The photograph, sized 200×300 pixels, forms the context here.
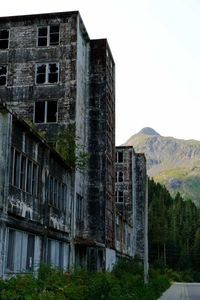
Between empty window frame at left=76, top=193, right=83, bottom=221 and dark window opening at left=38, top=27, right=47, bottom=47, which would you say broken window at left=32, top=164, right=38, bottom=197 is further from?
dark window opening at left=38, top=27, right=47, bottom=47

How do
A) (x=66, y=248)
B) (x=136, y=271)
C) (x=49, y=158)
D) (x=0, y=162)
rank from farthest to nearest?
(x=136, y=271) → (x=66, y=248) → (x=49, y=158) → (x=0, y=162)

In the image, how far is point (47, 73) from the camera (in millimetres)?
35094

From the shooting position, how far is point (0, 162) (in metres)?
18.6

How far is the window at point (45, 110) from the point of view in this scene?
3428 centimetres

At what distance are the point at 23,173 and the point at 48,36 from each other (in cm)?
1721

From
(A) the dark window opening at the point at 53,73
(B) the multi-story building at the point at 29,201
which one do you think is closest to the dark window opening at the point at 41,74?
(A) the dark window opening at the point at 53,73

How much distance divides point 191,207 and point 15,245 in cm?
11482

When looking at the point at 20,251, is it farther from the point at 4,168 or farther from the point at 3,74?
the point at 3,74

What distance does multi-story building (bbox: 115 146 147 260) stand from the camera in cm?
6675

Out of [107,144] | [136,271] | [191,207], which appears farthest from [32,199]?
[191,207]

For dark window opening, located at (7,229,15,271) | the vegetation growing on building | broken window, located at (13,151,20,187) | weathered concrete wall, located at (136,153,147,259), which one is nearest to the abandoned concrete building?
broken window, located at (13,151,20,187)

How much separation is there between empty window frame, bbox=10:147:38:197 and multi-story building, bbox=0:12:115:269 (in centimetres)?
862

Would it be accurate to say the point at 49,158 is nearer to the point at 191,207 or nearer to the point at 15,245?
the point at 15,245

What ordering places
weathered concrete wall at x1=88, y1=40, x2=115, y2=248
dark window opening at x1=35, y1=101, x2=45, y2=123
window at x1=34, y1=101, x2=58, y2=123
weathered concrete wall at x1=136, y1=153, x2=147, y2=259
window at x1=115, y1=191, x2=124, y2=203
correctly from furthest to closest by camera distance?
1. weathered concrete wall at x1=136, y1=153, x2=147, y2=259
2. window at x1=115, y1=191, x2=124, y2=203
3. weathered concrete wall at x1=88, y1=40, x2=115, y2=248
4. dark window opening at x1=35, y1=101, x2=45, y2=123
5. window at x1=34, y1=101, x2=58, y2=123
